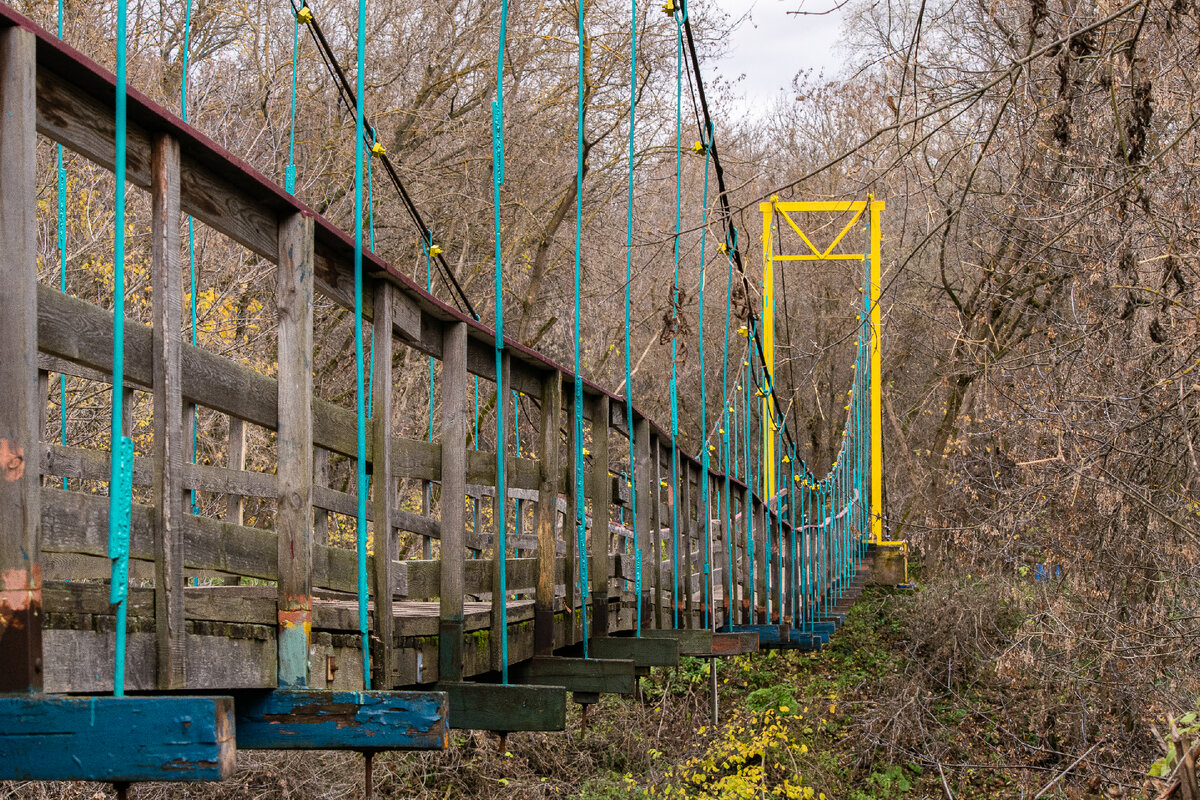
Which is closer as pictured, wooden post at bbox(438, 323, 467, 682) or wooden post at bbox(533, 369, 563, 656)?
wooden post at bbox(438, 323, 467, 682)

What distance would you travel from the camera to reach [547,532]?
141 inches

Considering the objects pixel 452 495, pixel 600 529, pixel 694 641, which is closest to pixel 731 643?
pixel 694 641

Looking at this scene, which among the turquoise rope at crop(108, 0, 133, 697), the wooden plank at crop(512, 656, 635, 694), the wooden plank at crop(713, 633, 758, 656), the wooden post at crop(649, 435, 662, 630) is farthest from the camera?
the wooden plank at crop(713, 633, 758, 656)

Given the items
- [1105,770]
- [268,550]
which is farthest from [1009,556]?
[268,550]

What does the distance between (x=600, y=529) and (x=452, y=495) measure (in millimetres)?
1392

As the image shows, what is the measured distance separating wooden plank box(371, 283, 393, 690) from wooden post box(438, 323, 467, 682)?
12.1 inches

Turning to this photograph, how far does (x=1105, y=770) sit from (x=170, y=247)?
7.26 metres

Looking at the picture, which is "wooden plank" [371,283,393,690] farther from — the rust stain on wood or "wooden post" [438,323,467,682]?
the rust stain on wood

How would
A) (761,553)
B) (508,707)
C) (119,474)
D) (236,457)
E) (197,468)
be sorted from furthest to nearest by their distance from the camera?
(761,553) → (236,457) → (197,468) → (508,707) → (119,474)

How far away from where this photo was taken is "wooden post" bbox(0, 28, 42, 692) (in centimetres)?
158

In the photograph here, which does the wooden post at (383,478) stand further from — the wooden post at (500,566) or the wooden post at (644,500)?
the wooden post at (644,500)

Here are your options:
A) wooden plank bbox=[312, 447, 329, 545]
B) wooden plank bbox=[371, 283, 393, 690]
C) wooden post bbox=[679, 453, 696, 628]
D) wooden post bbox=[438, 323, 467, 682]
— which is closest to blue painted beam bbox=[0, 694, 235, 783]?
wooden plank bbox=[371, 283, 393, 690]

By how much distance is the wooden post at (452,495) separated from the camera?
286 centimetres

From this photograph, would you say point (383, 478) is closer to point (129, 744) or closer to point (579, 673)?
point (129, 744)
